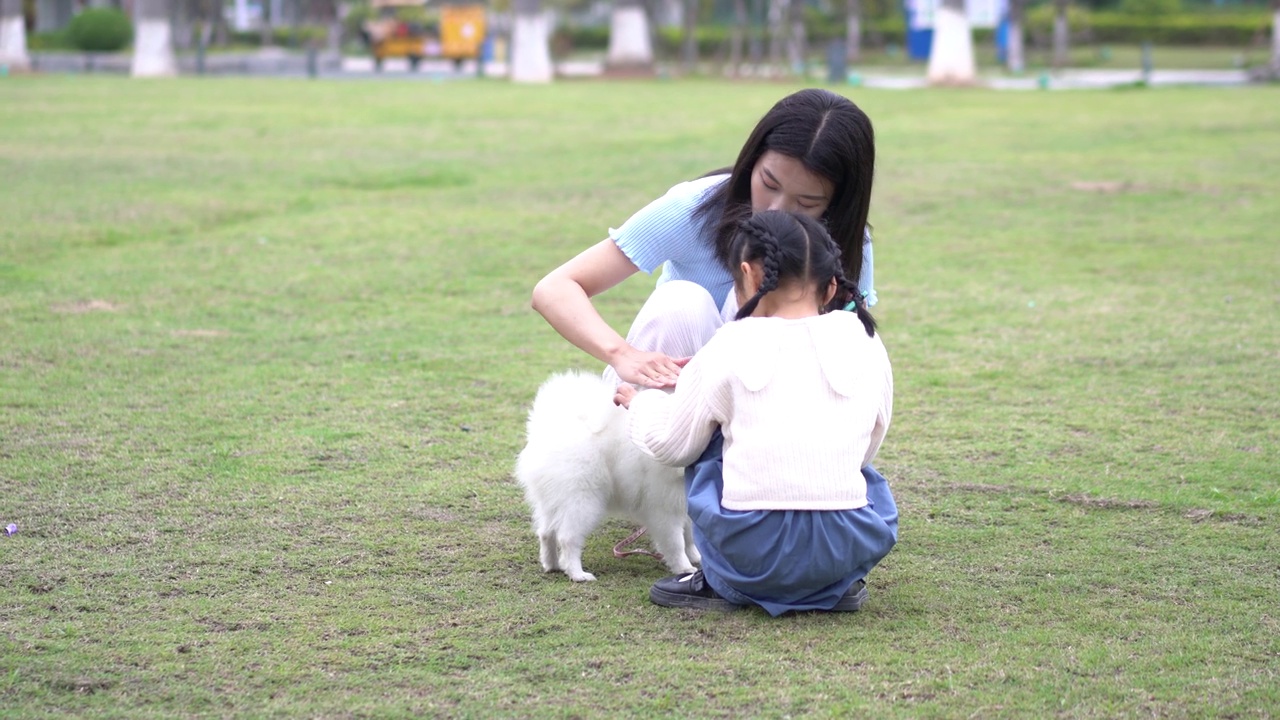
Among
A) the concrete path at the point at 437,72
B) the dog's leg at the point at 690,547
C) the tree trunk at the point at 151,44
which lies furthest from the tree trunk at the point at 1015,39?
the dog's leg at the point at 690,547

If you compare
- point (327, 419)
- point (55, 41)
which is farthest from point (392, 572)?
point (55, 41)

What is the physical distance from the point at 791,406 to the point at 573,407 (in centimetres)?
57

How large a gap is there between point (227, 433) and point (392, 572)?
130 cm

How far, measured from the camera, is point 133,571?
2.95 meters

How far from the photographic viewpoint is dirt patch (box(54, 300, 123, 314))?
5.77 metres

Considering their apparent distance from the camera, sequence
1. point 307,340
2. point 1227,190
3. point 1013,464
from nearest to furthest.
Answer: point 1013,464 < point 307,340 < point 1227,190

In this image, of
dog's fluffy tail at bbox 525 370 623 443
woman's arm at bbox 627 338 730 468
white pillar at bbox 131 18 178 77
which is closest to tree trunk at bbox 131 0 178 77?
white pillar at bbox 131 18 178 77

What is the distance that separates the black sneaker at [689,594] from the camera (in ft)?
9.26

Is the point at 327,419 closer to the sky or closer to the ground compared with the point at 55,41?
closer to the ground

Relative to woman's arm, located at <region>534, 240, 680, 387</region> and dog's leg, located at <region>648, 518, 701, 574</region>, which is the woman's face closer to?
woman's arm, located at <region>534, 240, 680, 387</region>

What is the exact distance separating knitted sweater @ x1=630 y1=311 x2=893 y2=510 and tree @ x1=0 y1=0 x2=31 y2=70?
84.3ft

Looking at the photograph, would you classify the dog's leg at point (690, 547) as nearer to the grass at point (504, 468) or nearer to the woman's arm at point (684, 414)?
the grass at point (504, 468)

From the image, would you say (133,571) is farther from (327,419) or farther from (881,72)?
(881,72)

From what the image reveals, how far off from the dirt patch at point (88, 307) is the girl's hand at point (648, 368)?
3641mm
